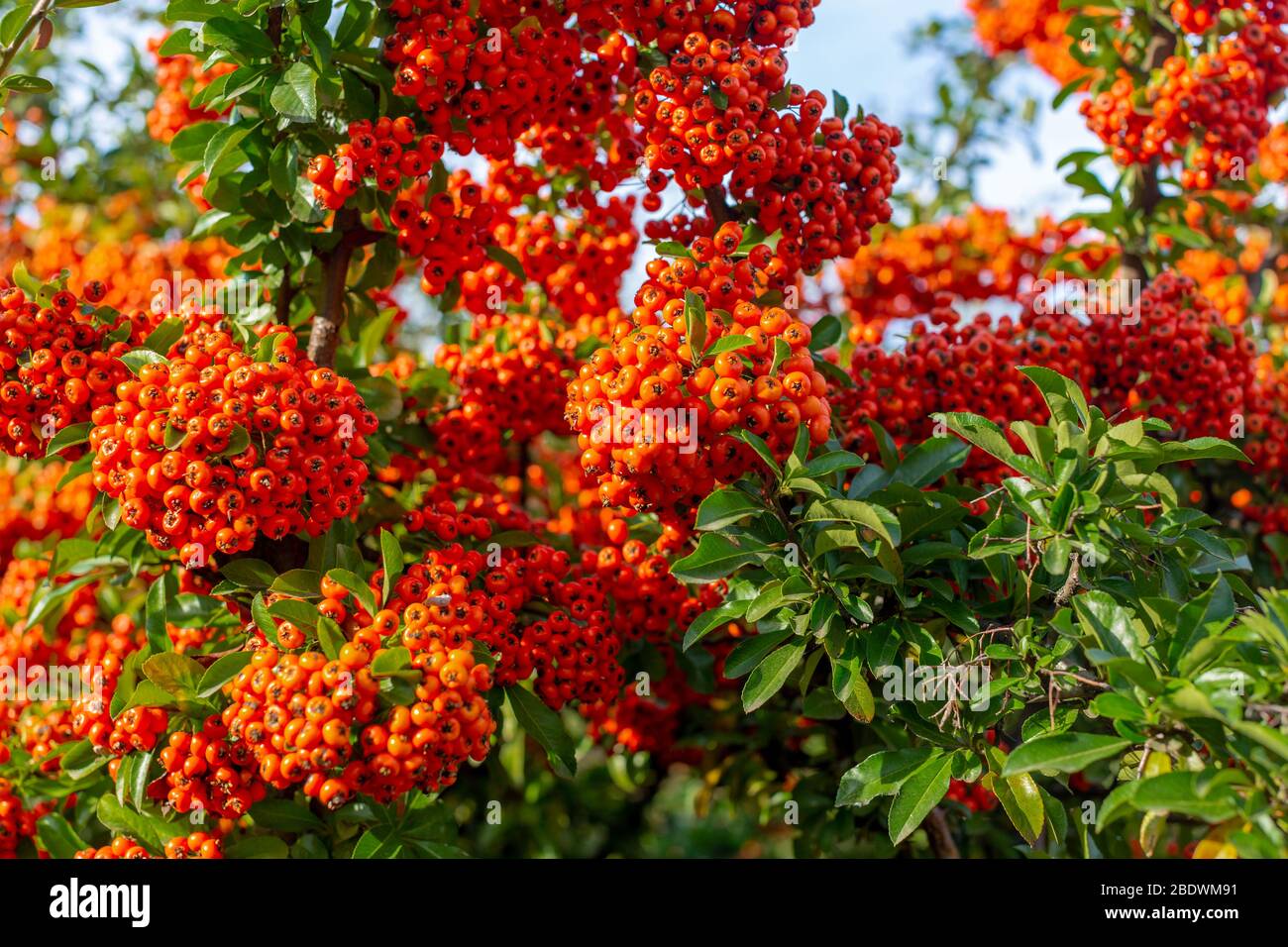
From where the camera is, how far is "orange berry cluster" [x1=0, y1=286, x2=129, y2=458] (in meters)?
3.35

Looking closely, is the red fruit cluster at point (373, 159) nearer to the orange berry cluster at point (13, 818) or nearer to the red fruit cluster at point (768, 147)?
the red fruit cluster at point (768, 147)

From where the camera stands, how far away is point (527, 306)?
5.12 m

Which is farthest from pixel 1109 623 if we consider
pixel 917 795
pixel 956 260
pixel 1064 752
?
pixel 956 260

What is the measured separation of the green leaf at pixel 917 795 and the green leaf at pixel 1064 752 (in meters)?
0.45

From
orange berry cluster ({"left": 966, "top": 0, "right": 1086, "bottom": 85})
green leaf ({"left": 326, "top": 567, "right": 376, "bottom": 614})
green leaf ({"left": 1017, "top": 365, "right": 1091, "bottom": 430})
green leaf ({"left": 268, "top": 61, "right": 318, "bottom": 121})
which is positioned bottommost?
green leaf ({"left": 326, "top": 567, "right": 376, "bottom": 614})

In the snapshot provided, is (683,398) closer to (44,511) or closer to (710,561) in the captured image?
(710,561)

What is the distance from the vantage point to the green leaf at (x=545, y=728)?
11.6ft

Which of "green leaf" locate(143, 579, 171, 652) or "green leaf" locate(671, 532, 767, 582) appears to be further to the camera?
"green leaf" locate(143, 579, 171, 652)

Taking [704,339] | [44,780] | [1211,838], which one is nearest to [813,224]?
[704,339]

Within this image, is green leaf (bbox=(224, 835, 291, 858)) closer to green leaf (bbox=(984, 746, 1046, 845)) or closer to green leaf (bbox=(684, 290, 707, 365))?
green leaf (bbox=(684, 290, 707, 365))

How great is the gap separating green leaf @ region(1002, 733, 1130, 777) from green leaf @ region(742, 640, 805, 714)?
79 centimetres

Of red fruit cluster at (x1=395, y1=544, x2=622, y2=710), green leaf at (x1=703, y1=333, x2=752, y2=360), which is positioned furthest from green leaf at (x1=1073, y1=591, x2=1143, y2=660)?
red fruit cluster at (x1=395, y1=544, x2=622, y2=710)

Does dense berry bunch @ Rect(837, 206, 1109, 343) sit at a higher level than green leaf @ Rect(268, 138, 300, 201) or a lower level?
higher

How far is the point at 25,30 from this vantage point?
359 cm
